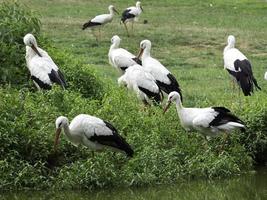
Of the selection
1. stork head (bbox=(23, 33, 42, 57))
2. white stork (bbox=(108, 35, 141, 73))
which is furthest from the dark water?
white stork (bbox=(108, 35, 141, 73))

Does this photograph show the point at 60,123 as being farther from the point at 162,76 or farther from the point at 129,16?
the point at 129,16

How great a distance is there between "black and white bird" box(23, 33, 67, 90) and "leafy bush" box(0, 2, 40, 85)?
1.13ft

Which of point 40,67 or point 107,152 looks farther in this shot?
point 40,67

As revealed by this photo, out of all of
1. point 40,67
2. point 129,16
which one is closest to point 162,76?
point 40,67

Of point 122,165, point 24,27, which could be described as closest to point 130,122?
point 122,165

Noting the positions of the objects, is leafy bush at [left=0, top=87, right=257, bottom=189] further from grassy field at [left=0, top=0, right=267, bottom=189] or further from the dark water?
the dark water

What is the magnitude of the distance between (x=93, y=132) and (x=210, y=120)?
1.67 meters

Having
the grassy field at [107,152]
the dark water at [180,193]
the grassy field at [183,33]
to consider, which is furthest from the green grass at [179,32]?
the dark water at [180,193]

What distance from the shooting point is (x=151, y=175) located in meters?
9.99

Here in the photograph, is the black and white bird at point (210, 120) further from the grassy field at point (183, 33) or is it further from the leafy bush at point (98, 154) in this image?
the grassy field at point (183, 33)

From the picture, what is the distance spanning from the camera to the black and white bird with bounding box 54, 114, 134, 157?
9.96 metres

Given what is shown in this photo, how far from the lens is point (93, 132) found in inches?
394

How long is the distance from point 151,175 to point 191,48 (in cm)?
1101

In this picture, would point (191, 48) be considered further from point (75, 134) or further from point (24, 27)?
point (75, 134)
